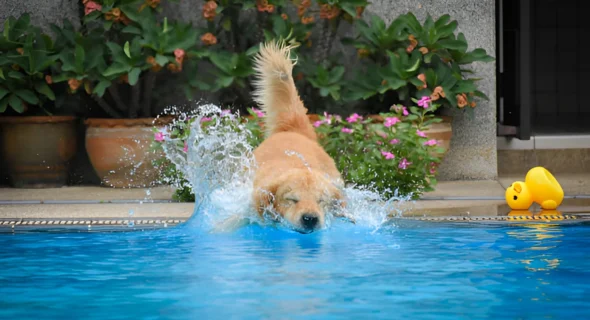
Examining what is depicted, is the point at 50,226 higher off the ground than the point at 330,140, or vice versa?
the point at 330,140

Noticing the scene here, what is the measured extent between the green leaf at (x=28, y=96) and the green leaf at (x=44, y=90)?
0.23 ft

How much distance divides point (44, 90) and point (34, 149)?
1.78 feet

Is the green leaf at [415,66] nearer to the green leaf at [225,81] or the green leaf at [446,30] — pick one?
the green leaf at [446,30]

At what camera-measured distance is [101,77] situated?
26.8 ft

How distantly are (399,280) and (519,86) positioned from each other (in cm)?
506

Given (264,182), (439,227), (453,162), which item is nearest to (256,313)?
(264,182)

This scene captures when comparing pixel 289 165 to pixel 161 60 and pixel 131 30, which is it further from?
pixel 131 30

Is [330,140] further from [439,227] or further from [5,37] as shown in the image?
[5,37]

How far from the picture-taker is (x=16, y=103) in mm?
7980

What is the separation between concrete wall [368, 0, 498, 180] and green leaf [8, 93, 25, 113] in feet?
12.1

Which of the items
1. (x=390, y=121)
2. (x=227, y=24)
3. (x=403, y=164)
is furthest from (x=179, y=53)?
(x=403, y=164)

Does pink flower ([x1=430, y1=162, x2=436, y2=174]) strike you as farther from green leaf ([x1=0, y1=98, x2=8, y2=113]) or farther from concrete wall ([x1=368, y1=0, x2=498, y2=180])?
green leaf ([x1=0, y1=98, x2=8, y2=113])

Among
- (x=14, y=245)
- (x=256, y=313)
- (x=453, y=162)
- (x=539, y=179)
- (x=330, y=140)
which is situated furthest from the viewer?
(x=453, y=162)

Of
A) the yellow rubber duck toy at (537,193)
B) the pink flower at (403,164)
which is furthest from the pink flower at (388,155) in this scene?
the yellow rubber duck toy at (537,193)
